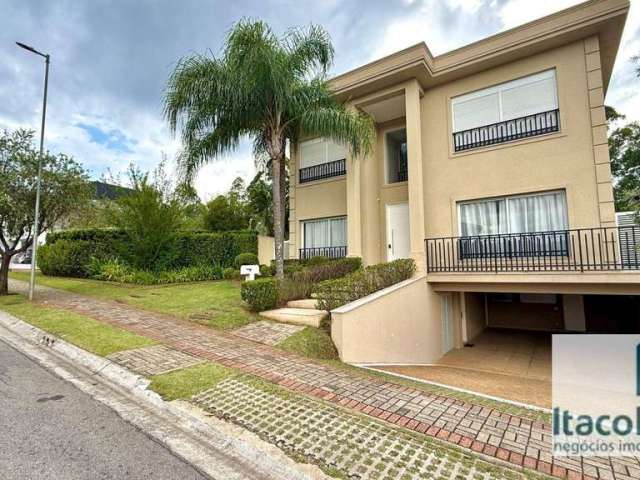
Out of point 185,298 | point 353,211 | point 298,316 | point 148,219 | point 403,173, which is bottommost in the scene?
point 298,316

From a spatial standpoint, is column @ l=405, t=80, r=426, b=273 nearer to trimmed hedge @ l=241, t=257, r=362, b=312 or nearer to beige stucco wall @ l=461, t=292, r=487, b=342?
trimmed hedge @ l=241, t=257, r=362, b=312

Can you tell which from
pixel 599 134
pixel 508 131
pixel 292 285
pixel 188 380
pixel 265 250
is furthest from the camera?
pixel 265 250

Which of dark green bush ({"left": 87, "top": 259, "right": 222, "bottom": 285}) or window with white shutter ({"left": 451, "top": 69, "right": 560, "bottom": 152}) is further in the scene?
dark green bush ({"left": 87, "top": 259, "right": 222, "bottom": 285})

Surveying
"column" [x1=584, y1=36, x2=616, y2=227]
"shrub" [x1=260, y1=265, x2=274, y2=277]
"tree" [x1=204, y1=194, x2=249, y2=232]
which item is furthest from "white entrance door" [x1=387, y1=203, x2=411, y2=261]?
"tree" [x1=204, y1=194, x2=249, y2=232]

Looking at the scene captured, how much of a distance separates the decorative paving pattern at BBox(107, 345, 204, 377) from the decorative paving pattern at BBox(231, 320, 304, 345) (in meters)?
1.54

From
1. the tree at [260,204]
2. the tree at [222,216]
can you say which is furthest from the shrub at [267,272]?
the tree at [222,216]

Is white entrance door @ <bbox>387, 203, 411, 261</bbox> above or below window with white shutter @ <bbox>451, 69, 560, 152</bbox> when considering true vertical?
below

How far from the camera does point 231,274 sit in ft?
51.1

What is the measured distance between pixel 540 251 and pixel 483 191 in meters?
2.40

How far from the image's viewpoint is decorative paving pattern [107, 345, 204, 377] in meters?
5.29

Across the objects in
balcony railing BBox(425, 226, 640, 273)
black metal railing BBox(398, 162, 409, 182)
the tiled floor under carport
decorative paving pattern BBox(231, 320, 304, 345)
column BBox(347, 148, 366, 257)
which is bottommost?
the tiled floor under carport

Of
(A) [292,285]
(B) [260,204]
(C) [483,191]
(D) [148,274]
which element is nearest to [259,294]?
(A) [292,285]

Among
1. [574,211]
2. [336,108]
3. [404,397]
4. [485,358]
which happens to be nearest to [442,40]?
[336,108]

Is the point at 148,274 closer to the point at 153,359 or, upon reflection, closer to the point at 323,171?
the point at 323,171
